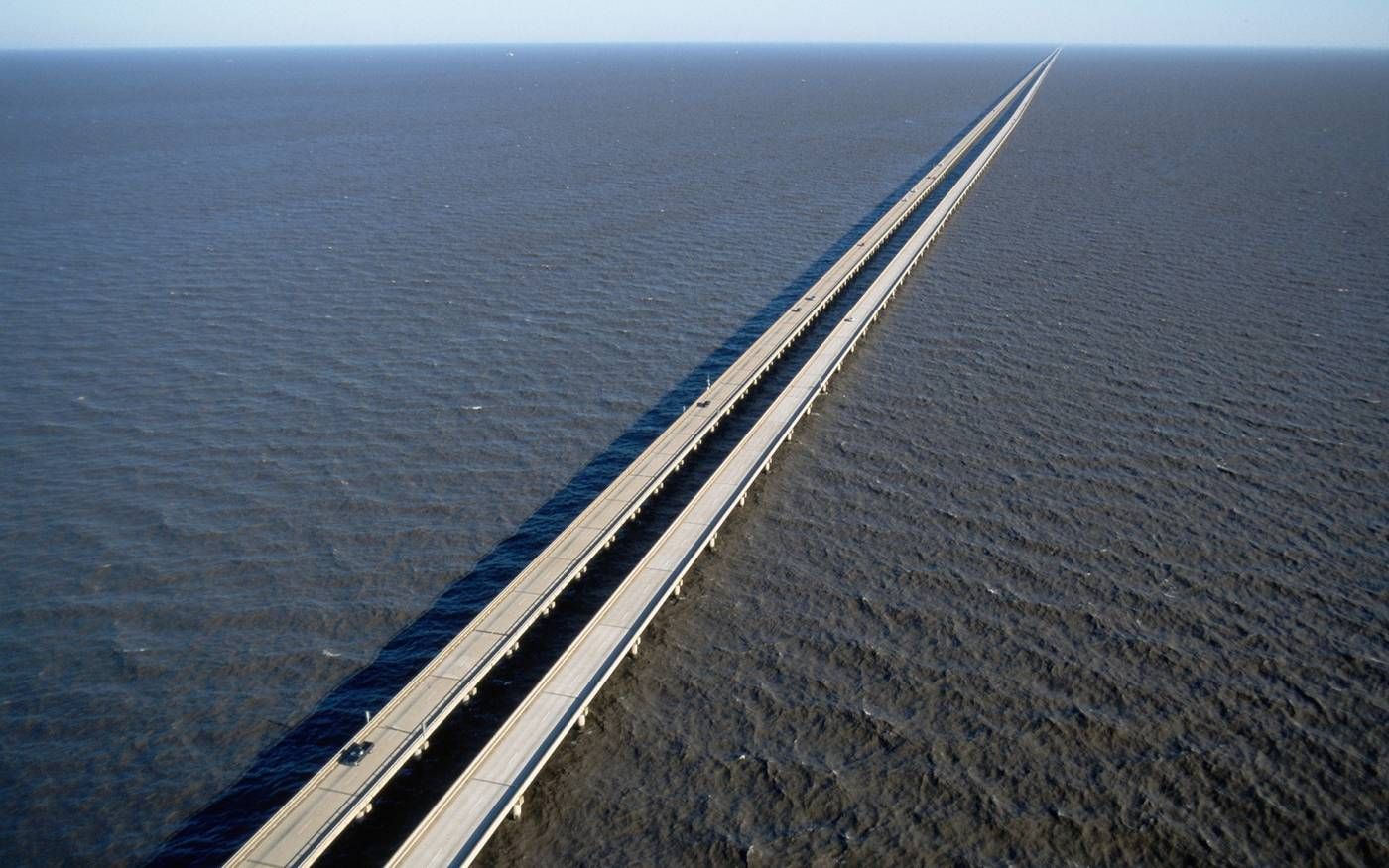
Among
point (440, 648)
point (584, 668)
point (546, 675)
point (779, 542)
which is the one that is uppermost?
point (546, 675)

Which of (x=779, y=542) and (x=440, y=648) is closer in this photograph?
(x=440, y=648)

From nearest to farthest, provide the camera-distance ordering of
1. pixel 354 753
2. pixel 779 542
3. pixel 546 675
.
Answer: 1. pixel 354 753
2. pixel 546 675
3. pixel 779 542

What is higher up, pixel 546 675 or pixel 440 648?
pixel 546 675

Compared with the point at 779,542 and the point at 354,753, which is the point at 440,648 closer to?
the point at 354,753

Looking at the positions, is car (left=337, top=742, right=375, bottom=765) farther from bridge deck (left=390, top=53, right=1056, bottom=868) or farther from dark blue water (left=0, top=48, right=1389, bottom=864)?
bridge deck (left=390, top=53, right=1056, bottom=868)

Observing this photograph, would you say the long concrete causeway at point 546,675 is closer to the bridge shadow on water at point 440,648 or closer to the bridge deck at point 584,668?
the bridge deck at point 584,668

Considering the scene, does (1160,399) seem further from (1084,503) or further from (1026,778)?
(1026,778)

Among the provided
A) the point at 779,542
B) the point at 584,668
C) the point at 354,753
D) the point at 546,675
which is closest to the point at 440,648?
the point at 546,675
